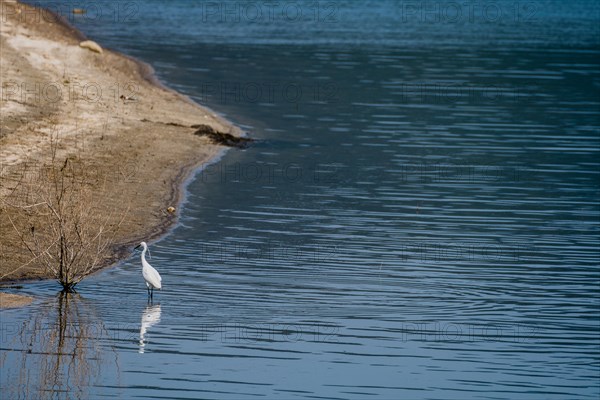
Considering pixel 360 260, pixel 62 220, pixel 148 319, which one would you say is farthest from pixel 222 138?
pixel 148 319

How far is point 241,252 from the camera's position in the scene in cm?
2094

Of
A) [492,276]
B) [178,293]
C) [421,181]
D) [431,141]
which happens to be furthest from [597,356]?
[431,141]

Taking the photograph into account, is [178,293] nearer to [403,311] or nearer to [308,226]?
[403,311]

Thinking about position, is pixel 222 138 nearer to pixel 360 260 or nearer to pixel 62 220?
pixel 360 260

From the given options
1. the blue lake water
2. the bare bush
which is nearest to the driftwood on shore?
the blue lake water

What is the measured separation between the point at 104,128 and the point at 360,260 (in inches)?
441

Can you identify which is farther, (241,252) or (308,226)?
(308,226)

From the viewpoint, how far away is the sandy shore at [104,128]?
2286 centimetres

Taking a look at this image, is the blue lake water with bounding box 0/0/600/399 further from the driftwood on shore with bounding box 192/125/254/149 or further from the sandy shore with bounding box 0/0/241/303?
the sandy shore with bounding box 0/0/241/303

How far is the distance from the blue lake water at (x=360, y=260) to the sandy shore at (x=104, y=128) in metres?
0.77

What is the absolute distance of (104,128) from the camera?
2986 cm

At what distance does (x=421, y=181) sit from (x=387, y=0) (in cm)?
6141

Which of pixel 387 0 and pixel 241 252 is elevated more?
pixel 387 0

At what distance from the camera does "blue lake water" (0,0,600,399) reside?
15008 mm
